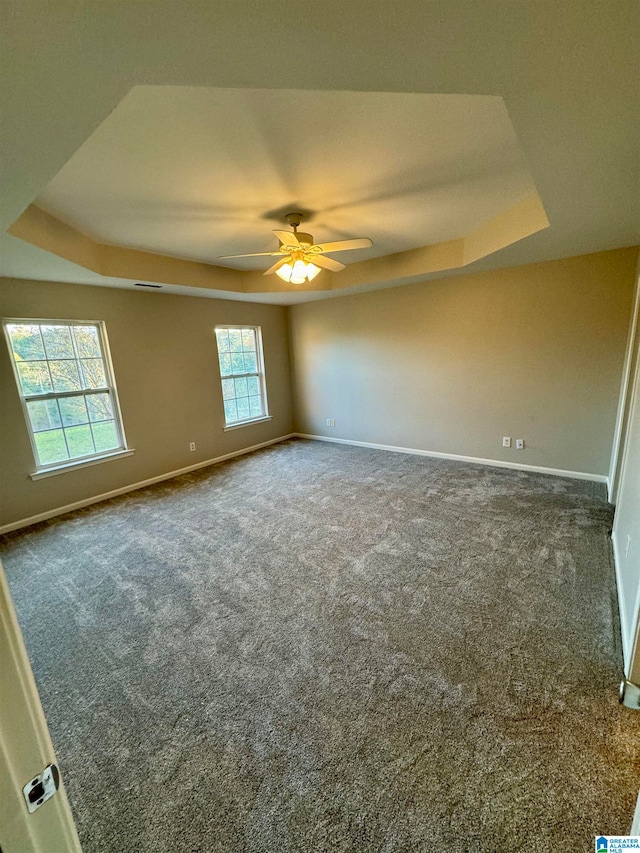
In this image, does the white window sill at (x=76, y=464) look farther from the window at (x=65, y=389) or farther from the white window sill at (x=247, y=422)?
the white window sill at (x=247, y=422)

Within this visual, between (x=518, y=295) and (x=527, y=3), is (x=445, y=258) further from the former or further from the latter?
(x=527, y=3)

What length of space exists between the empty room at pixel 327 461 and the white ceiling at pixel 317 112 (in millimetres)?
13

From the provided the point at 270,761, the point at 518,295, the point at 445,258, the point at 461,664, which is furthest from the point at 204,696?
the point at 518,295

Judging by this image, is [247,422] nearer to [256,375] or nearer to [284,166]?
[256,375]

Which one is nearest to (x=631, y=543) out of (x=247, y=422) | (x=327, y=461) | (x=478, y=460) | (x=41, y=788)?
(x=478, y=460)

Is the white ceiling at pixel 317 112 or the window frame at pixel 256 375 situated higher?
the white ceiling at pixel 317 112

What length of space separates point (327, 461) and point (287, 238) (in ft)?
9.96

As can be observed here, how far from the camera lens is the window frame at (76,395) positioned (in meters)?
3.26

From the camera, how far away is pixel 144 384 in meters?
4.21

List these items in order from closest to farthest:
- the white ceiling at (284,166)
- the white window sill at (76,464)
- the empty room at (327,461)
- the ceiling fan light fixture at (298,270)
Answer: the empty room at (327,461)
the white ceiling at (284,166)
the ceiling fan light fixture at (298,270)
the white window sill at (76,464)

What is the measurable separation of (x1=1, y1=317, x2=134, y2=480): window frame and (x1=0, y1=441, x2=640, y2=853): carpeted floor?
0.74 metres

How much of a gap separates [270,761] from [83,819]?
0.65 metres

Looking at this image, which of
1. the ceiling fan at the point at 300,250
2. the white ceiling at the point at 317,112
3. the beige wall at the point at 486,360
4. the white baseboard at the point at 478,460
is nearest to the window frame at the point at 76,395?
the white ceiling at the point at 317,112

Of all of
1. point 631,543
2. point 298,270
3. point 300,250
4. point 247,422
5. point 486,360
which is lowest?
point 631,543
